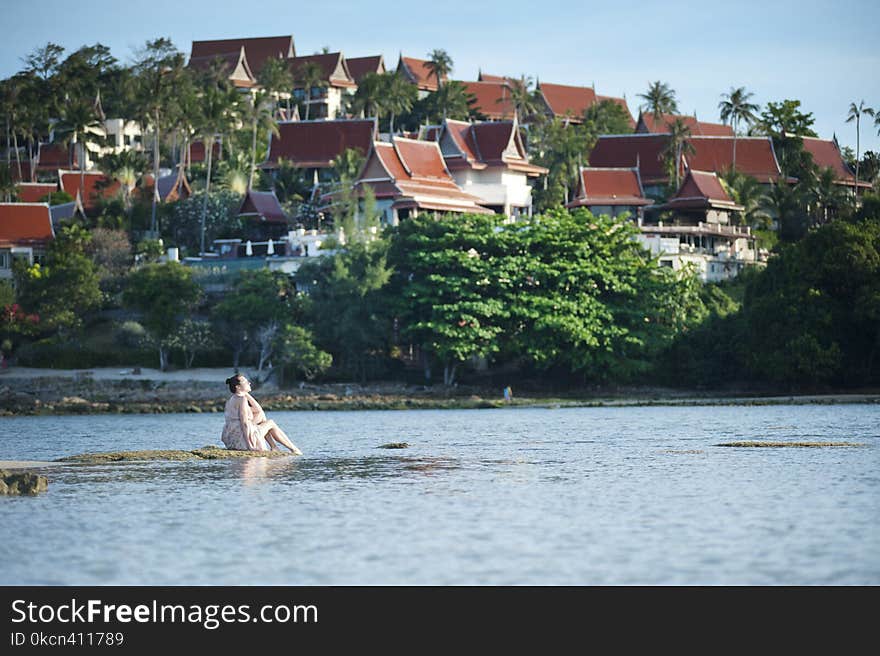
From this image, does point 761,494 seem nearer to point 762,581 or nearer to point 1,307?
point 762,581

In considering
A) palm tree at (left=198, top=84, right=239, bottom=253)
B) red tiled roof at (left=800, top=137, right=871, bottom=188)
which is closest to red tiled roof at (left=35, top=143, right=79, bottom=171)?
palm tree at (left=198, top=84, right=239, bottom=253)

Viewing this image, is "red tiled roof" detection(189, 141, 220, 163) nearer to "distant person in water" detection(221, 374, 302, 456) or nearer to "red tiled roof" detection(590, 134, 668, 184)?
"red tiled roof" detection(590, 134, 668, 184)

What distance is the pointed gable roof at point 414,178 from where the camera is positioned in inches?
2662

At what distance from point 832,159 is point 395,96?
27794 mm

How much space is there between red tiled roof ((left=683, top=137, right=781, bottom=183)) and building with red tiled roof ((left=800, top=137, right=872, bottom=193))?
325 centimetres

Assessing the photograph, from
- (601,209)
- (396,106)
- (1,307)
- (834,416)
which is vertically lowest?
(834,416)

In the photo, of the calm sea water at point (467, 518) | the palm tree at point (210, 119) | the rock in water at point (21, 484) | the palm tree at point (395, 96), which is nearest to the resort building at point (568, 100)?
the palm tree at point (395, 96)

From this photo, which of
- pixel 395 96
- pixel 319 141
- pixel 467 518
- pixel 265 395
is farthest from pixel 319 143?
pixel 467 518

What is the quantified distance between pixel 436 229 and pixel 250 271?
7.80 metres

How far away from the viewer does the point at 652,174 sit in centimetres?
8581

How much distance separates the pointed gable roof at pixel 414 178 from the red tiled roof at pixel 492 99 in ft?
128

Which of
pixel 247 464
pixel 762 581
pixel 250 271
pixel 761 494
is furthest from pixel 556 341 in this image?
pixel 762 581

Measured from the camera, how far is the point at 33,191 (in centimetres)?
8331

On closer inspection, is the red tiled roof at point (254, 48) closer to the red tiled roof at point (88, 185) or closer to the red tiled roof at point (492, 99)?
the red tiled roof at point (492, 99)
